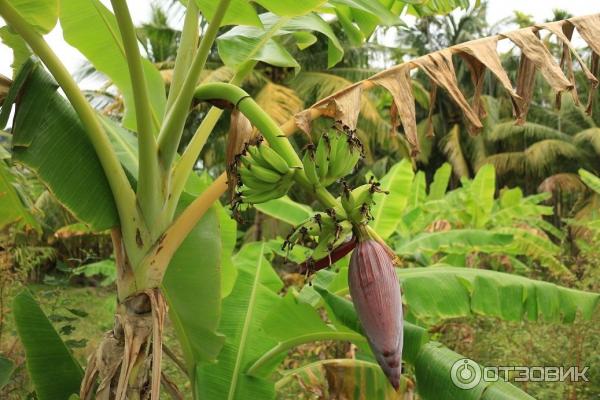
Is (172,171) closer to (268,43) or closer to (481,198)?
(268,43)

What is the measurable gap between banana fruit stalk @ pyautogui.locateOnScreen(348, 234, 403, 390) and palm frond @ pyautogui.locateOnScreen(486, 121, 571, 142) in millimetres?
15564

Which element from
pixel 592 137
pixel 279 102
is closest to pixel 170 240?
pixel 279 102

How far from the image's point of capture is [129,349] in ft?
3.88

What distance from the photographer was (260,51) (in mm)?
1554

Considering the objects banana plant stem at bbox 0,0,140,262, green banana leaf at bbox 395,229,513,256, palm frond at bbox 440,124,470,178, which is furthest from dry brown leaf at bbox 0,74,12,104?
palm frond at bbox 440,124,470,178

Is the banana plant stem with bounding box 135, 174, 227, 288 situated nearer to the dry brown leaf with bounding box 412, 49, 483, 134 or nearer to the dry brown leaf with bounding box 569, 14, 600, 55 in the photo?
the dry brown leaf with bounding box 412, 49, 483, 134

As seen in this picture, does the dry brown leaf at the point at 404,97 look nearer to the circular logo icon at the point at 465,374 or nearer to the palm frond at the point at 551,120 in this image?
the circular logo icon at the point at 465,374

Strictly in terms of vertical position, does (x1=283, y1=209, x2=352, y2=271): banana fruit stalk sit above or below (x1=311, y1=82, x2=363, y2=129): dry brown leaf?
below

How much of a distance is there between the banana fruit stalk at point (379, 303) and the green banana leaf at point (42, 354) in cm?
109

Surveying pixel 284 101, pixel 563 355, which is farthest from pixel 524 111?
pixel 284 101

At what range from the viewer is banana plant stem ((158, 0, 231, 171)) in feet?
3.83

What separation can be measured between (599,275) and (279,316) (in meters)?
2.77

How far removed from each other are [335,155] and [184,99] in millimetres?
381

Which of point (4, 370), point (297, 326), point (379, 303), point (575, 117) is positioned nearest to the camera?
point (379, 303)
